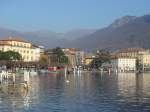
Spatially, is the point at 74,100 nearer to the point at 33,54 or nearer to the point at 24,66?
the point at 24,66

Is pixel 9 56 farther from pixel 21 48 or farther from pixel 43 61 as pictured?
pixel 43 61

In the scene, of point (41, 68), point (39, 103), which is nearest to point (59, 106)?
point (39, 103)

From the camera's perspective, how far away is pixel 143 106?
36.7 metres

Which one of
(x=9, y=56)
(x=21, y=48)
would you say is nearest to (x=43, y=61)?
(x=21, y=48)

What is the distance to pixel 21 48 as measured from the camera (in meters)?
179

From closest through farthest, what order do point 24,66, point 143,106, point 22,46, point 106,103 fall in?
point 143,106 → point 106,103 → point 24,66 → point 22,46

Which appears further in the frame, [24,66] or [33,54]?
[33,54]

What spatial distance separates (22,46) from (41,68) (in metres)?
17.4

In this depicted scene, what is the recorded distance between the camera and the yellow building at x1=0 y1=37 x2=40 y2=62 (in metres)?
173

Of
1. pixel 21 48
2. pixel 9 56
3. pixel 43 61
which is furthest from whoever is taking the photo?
pixel 43 61

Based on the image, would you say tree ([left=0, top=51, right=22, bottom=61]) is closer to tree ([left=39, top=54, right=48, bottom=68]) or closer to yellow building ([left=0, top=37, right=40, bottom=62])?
tree ([left=39, top=54, right=48, bottom=68])

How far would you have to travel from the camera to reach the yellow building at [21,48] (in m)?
173

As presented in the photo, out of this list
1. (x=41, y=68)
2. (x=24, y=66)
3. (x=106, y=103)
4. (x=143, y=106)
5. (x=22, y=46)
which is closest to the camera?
(x=143, y=106)

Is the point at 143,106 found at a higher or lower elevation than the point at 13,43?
lower
